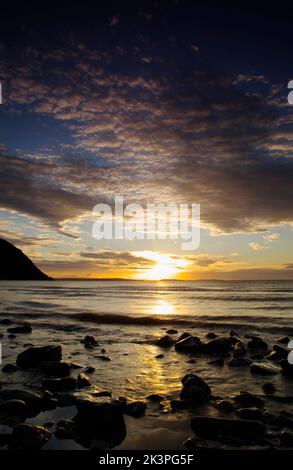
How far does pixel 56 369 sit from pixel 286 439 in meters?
6.11

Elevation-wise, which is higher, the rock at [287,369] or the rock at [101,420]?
the rock at [101,420]

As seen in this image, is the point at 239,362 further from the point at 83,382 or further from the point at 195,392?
the point at 83,382

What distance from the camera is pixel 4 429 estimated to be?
535 centimetres

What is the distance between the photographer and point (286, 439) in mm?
5062

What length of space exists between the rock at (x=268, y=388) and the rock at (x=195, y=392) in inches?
57.4

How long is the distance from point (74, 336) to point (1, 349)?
409cm

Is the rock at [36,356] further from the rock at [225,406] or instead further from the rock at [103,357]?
the rock at [225,406]

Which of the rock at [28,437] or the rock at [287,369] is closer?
the rock at [28,437]

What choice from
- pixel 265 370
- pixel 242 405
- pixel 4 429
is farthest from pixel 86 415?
pixel 265 370

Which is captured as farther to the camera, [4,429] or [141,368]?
A: [141,368]

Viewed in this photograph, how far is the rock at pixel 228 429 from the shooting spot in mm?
5223

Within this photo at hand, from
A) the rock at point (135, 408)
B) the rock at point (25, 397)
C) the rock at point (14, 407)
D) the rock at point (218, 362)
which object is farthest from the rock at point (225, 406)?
the rock at point (14, 407)

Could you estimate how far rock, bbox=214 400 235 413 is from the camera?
249 inches
